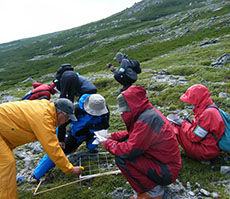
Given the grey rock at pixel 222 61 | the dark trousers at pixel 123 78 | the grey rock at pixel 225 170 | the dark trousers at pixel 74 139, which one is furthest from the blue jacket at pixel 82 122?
the grey rock at pixel 222 61

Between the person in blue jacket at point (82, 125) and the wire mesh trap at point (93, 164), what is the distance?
50 cm

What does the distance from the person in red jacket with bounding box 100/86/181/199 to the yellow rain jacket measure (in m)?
1.50

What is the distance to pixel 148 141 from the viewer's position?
12.8 feet

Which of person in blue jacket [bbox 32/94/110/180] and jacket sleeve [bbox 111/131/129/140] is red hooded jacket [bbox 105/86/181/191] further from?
person in blue jacket [bbox 32/94/110/180]

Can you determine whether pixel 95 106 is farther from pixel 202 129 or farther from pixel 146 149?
pixel 202 129

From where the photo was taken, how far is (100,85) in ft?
60.6

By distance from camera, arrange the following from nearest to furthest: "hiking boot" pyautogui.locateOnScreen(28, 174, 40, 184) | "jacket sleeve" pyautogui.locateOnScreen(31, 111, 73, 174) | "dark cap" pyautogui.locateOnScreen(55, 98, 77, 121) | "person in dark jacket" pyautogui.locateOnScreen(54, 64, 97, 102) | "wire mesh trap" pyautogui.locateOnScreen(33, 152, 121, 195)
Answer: "jacket sleeve" pyautogui.locateOnScreen(31, 111, 73, 174), "dark cap" pyautogui.locateOnScreen(55, 98, 77, 121), "wire mesh trap" pyautogui.locateOnScreen(33, 152, 121, 195), "hiking boot" pyautogui.locateOnScreen(28, 174, 40, 184), "person in dark jacket" pyautogui.locateOnScreen(54, 64, 97, 102)

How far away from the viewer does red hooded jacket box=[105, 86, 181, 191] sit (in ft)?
12.7

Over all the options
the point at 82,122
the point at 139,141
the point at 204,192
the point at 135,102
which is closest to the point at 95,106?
the point at 82,122

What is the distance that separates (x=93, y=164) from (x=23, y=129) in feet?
9.22

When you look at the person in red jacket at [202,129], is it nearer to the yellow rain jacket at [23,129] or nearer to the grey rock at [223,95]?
the yellow rain jacket at [23,129]

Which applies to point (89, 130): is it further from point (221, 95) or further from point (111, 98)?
point (111, 98)

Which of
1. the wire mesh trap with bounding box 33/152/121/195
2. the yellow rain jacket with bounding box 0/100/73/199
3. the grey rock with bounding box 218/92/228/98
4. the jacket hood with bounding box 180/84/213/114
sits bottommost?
the grey rock with bounding box 218/92/228/98

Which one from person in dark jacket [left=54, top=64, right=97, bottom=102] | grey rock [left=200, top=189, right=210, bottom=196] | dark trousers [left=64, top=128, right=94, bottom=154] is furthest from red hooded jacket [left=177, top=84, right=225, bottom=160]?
person in dark jacket [left=54, top=64, right=97, bottom=102]
